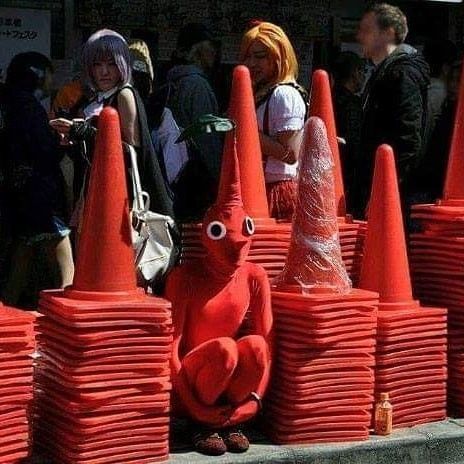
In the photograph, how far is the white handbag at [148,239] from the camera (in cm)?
467

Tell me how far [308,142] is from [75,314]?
1.46 metres

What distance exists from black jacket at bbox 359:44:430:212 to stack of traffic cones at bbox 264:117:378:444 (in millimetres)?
1101

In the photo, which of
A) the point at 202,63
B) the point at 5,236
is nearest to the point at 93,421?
the point at 5,236

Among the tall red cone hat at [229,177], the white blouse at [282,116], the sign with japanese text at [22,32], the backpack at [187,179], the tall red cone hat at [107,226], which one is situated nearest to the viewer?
the tall red cone hat at [107,226]

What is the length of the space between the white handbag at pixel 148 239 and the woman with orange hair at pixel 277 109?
830mm

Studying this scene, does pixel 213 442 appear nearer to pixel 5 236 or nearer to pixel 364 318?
pixel 364 318

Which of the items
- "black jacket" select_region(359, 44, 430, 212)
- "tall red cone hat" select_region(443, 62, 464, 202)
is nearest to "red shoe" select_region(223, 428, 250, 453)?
"tall red cone hat" select_region(443, 62, 464, 202)

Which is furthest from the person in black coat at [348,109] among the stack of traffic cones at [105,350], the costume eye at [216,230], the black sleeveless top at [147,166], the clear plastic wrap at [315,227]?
the stack of traffic cones at [105,350]

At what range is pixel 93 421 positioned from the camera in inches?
160

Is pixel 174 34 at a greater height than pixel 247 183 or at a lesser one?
greater

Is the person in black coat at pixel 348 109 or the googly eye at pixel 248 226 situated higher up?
the person in black coat at pixel 348 109

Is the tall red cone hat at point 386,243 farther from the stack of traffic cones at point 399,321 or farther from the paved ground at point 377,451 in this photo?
the paved ground at point 377,451

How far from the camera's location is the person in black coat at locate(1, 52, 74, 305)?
627 centimetres

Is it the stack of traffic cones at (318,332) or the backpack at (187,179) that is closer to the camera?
the stack of traffic cones at (318,332)
